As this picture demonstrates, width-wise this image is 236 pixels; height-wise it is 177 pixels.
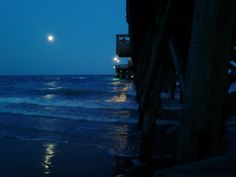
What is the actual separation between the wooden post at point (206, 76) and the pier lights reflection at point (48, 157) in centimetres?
427

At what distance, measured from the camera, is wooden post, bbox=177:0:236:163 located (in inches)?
76.2

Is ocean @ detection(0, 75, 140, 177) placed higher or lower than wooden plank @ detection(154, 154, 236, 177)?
lower

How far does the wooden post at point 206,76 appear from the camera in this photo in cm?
194

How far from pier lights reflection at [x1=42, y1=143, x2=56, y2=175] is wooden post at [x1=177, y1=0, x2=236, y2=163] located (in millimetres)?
4272

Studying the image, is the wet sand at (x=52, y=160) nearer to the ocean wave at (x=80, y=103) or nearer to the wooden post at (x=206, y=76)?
the wooden post at (x=206, y=76)

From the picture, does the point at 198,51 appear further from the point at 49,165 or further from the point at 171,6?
the point at 49,165

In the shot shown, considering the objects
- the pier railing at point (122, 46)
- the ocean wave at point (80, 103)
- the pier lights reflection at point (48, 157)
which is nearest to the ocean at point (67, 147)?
the pier lights reflection at point (48, 157)

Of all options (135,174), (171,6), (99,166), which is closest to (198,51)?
(171,6)

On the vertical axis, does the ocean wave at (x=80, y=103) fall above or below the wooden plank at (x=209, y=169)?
below

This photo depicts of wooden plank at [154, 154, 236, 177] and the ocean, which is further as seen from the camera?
the ocean

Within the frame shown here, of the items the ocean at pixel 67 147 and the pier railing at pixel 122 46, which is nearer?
the ocean at pixel 67 147

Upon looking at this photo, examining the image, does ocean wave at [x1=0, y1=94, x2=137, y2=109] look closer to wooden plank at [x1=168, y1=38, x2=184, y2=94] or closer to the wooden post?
wooden plank at [x1=168, y1=38, x2=184, y2=94]

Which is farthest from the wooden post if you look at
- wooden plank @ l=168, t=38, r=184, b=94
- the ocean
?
the ocean

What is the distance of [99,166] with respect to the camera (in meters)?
6.32
